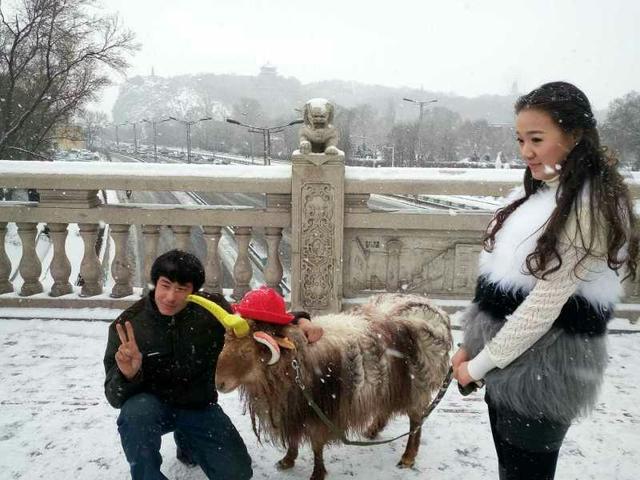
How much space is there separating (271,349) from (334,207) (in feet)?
8.22

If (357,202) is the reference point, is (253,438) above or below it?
below

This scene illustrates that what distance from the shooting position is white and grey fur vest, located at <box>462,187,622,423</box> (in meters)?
1.61

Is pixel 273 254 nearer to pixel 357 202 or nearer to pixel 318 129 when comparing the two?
pixel 357 202

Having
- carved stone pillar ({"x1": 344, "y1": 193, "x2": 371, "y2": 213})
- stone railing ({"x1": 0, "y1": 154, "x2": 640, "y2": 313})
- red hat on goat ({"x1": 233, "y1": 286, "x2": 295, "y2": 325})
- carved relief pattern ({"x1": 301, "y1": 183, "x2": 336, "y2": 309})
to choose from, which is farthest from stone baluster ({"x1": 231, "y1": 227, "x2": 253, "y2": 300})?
red hat on goat ({"x1": 233, "y1": 286, "x2": 295, "y2": 325})

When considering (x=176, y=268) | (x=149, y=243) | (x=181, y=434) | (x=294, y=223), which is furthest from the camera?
(x=149, y=243)

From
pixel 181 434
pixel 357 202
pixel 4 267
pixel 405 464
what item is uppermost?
pixel 357 202

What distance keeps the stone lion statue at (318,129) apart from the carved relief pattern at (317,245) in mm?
386

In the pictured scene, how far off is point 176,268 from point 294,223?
7.41 feet

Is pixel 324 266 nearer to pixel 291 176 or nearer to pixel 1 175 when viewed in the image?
pixel 291 176

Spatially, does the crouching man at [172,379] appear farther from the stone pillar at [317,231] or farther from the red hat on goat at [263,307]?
the stone pillar at [317,231]

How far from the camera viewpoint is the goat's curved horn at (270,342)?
2145 mm

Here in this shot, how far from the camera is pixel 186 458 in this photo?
111 inches

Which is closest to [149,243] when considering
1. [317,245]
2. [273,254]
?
[273,254]

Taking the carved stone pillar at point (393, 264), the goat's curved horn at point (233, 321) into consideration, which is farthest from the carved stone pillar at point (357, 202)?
the goat's curved horn at point (233, 321)
